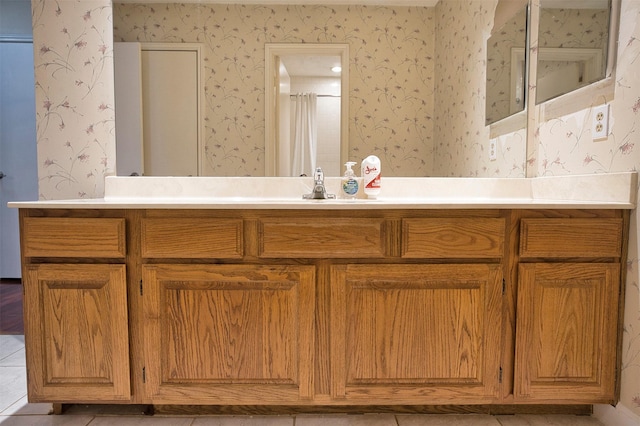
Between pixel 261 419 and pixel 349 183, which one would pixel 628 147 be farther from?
pixel 261 419

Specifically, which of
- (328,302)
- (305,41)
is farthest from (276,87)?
(328,302)

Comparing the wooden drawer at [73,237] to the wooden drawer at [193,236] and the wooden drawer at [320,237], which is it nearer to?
the wooden drawer at [193,236]

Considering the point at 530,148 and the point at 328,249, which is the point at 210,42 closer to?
the point at 328,249

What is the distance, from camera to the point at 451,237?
1.40 m

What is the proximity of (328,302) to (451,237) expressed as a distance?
48cm

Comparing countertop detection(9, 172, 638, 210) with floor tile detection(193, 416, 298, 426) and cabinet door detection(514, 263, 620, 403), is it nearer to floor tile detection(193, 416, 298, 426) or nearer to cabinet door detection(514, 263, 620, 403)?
cabinet door detection(514, 263, 620, 403)

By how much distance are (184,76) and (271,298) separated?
1106mm

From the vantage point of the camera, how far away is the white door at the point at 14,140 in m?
3.45

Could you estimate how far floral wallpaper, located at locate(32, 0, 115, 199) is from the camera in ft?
6.00

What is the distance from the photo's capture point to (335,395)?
1444mm

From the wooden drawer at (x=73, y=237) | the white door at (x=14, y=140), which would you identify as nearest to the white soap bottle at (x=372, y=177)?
the wooden drawer at (x=73, y=237)

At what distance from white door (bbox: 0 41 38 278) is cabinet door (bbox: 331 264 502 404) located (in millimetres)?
3297

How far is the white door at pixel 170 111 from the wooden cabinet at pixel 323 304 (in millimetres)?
511

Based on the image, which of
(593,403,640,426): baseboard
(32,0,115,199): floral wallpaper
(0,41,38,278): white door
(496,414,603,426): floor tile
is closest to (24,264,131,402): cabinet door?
(32,0,115,199): floral wallpaper
